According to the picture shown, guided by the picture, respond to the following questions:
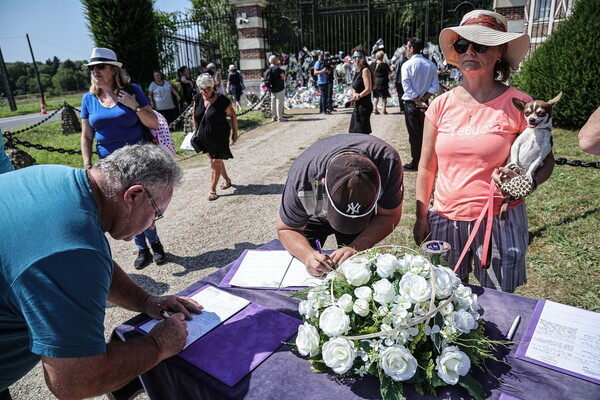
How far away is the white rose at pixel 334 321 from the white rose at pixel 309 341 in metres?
0.06

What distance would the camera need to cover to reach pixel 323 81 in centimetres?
1273

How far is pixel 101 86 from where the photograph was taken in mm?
3541

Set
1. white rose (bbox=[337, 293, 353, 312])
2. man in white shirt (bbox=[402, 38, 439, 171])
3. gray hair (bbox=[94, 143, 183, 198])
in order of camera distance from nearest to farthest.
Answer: white rose (bbox=[337, 293, 353, 312]) → gray hair (bbox=[94, 143, 183, 198]) → man in white shirt (bbox=[402, 38, 439, 171])

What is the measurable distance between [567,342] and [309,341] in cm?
95

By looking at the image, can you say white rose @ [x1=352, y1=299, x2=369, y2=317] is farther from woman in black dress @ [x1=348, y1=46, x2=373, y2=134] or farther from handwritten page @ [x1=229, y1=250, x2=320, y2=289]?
woman in black dress @ [x1=348, y1=46, x2=373, y2=134]

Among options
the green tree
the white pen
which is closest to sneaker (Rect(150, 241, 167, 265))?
the white pen

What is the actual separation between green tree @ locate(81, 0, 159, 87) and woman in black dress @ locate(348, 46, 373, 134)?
7.30 metres

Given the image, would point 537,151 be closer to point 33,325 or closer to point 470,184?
point 470,184

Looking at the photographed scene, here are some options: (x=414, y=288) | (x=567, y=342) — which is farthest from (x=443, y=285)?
(x=567, y=342)

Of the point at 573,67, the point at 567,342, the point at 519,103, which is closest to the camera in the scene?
the point at 567,342

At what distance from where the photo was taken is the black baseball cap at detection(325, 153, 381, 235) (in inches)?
68.3

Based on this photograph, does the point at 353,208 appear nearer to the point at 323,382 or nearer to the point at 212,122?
the point at 323,382

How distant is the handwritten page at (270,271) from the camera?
1886mm

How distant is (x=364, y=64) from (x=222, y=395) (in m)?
6.77
